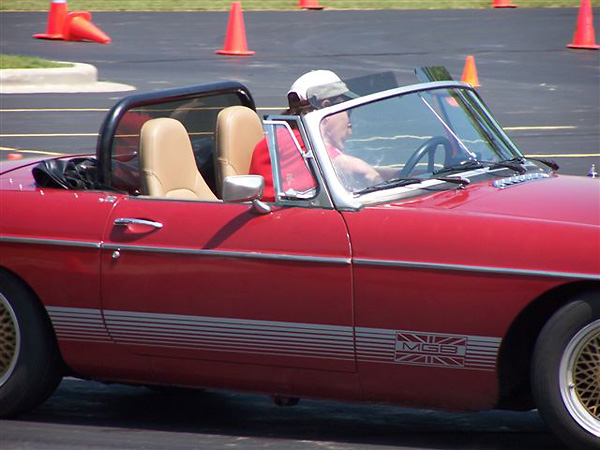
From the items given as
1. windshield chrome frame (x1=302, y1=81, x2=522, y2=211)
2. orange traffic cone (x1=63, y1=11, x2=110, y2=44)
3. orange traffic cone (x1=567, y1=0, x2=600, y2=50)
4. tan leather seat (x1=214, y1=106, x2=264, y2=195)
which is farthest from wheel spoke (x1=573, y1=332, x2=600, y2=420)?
orange traffic cone (x1=63, y1=11, x2=110, y2=44)

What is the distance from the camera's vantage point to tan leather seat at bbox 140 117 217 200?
6102 mm

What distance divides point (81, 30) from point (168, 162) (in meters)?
17.4

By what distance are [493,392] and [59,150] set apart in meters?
9.30

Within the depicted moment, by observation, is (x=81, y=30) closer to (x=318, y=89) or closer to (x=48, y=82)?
(x=48, y=82)

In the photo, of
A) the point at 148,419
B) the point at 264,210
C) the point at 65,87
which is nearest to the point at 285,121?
the point at 264,210

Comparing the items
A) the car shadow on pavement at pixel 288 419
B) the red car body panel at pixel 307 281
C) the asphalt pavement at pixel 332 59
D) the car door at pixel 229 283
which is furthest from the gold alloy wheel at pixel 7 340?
the asphalt pavement at pixel 332 59

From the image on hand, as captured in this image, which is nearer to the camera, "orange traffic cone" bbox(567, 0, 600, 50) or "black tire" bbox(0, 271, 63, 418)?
"black tire" bbox(0, 271, 63, 418)

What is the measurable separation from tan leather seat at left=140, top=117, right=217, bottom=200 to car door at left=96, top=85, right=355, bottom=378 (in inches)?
15.6

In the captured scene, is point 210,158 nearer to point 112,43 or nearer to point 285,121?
point 285,121

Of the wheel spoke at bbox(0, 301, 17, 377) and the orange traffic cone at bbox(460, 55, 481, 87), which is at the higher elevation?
the wheel spoke at bbox(0, 301, 17, 377)

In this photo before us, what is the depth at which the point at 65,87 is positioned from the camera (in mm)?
18250

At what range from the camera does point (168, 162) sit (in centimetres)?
625

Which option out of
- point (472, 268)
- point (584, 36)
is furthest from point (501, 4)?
point (472, 268)

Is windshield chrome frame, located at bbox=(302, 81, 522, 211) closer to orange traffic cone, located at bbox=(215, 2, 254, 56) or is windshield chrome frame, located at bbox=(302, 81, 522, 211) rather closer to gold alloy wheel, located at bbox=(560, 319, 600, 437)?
gold alloy wheel, located at bbox=(560, 319, 600, 437)
